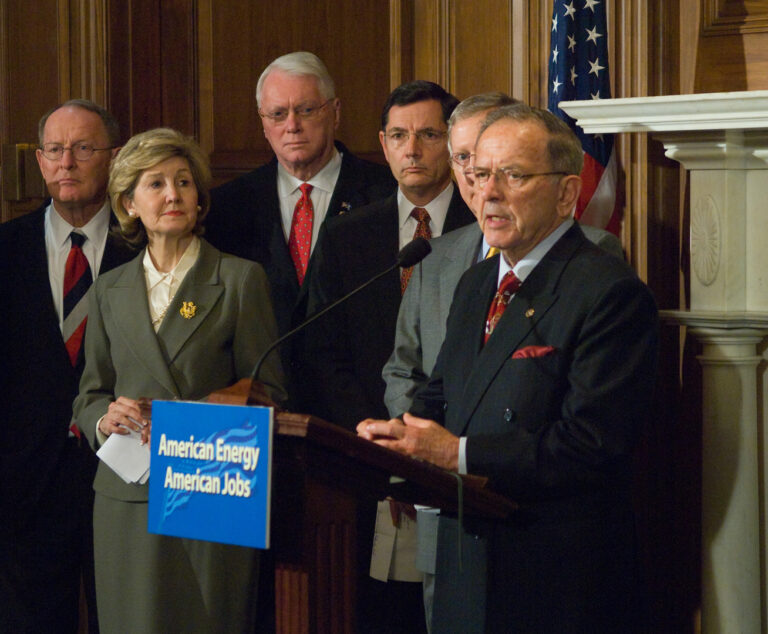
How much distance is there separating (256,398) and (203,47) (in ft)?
10.4

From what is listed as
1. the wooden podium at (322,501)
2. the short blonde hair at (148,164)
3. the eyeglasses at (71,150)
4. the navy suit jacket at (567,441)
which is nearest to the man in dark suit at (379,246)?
the short blonde hair at (148,164)

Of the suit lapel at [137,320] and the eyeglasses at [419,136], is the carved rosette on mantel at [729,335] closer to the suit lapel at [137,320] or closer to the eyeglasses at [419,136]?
the eyeglasses at [419,136]

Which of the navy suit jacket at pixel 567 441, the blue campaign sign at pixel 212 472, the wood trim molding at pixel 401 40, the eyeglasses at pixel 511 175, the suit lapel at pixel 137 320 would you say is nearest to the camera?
the blue campaign sign at pixel 212 472

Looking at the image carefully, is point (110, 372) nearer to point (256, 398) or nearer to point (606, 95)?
point (256, 398)

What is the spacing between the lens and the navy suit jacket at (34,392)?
3.44 meters

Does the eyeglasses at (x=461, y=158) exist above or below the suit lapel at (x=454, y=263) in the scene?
above

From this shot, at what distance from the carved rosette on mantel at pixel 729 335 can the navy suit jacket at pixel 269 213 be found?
846mm

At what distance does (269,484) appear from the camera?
174 cm

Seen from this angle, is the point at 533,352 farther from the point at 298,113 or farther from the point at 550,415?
the point at 298,113

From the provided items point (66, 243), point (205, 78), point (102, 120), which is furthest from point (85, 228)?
point (205, 78)

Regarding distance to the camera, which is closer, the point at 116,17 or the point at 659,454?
the point at 659,454

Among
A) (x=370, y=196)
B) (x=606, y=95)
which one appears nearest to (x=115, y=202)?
(x=370, y=196)

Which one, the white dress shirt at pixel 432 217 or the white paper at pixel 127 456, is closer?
the white paper at pixel 127 456

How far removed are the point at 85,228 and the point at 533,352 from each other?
185 cm
